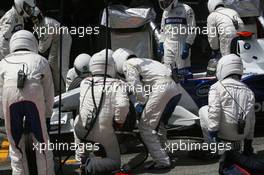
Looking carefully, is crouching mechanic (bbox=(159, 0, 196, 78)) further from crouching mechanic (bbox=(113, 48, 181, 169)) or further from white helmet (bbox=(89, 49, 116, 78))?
white helmet (bbox=(89, 49, 116, 78))

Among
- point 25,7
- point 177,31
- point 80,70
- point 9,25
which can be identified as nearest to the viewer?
point 80,70

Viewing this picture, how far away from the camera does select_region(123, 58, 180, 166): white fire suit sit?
7.17 meters

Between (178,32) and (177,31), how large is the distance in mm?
22

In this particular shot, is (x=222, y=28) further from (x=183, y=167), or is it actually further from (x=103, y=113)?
(x=103, y=113)

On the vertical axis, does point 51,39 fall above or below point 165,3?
below

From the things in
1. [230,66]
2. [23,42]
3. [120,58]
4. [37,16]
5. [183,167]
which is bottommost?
[183,167]

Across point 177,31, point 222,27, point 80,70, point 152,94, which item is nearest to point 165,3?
point 177,31

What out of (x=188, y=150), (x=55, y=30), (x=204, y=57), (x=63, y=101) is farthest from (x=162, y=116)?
(x=204, y=57)

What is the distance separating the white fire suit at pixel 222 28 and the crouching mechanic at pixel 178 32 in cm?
32

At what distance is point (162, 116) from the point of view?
7.39 metres

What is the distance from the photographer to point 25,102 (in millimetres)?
6219

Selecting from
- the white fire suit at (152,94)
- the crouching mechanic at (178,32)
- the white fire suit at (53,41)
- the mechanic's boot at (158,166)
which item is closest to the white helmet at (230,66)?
the white fire suit at (152,94)

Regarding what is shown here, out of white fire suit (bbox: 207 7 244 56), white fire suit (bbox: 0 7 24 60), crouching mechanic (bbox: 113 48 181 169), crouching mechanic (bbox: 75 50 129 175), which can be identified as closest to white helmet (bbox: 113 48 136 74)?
crouching mechanic (bbox: 113 48 181 169)

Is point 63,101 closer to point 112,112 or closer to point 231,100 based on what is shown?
point 112,112
